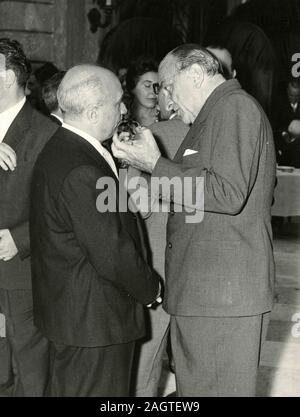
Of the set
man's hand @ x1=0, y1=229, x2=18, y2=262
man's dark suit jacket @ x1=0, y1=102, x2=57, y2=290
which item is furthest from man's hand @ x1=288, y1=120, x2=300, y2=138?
man's hand @ x1=0, y1=229, x2=18, y2=262

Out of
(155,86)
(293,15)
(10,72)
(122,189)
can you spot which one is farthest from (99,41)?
(122,189)

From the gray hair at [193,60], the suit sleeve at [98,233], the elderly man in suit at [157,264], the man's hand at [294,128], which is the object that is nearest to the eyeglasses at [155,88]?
the elderly man in suit at [157,264]

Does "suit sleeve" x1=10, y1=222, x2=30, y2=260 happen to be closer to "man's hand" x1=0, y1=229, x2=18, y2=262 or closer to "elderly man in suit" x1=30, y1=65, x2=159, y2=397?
"man's hand" x1=0, y1=229, x2=18, y2=262

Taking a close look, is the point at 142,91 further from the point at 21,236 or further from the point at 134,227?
the point at 134,227

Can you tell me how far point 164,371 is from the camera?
3.95m

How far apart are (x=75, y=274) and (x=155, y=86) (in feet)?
5.40

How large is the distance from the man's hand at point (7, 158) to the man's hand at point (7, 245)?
0.27 metres

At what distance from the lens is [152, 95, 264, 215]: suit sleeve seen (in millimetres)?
2146

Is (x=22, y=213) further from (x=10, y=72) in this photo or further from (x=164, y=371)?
(x=164, y=371)

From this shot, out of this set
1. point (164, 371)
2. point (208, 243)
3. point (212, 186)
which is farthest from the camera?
point (164, 371)

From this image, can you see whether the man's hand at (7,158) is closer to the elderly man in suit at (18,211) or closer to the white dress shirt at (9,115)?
the elderly man in suit at (18,211)

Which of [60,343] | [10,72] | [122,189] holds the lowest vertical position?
[60,343]

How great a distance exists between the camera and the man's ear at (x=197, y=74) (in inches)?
90.5

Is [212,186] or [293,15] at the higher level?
[293,15]
